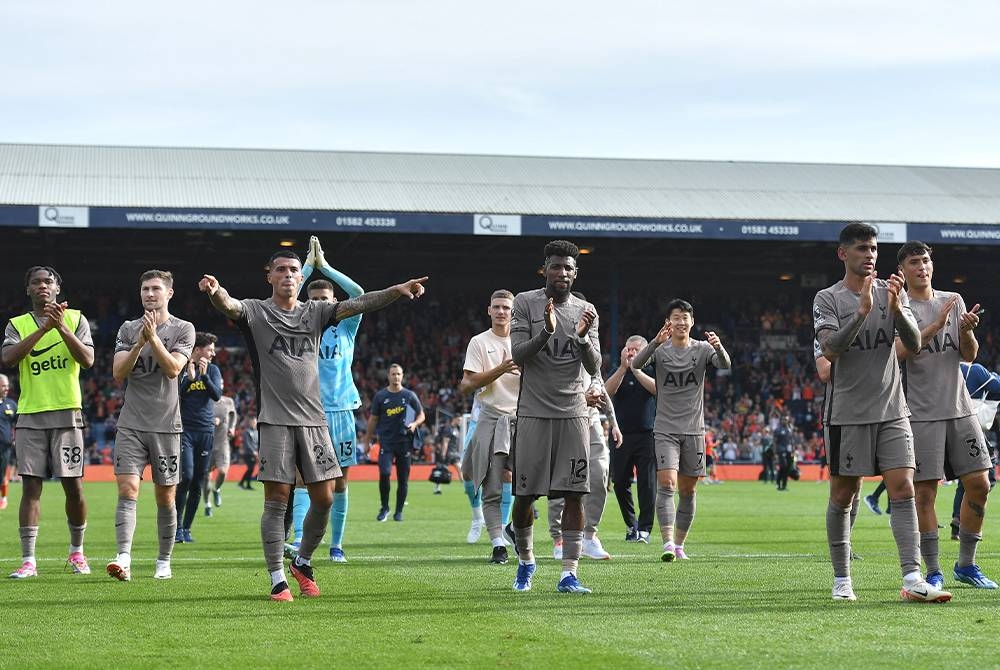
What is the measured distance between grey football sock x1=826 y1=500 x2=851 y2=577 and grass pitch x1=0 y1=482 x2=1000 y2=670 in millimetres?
256

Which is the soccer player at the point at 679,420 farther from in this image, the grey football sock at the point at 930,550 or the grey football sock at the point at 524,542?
the grey football sock at the point at 930,550

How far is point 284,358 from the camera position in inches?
347

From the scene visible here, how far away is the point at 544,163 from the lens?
4606cm

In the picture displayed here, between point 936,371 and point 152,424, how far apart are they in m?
5.69

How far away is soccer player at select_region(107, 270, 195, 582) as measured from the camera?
9.99 m

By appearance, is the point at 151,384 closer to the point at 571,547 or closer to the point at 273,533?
the point at 273,533

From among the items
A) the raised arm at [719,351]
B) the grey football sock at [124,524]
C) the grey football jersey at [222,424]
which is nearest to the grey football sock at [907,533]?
the raised arm at [719,351]

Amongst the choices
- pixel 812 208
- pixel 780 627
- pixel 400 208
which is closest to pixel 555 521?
pixel 780 627

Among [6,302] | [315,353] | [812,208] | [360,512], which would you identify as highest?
[812,208]

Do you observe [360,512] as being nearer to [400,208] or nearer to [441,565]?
[441,565]

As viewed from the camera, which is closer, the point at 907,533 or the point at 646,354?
the point at 907,533

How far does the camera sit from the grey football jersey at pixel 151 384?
1004 centimetres

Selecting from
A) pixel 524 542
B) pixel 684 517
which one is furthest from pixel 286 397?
pixel 684 517

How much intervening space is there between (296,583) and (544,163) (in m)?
37.1
